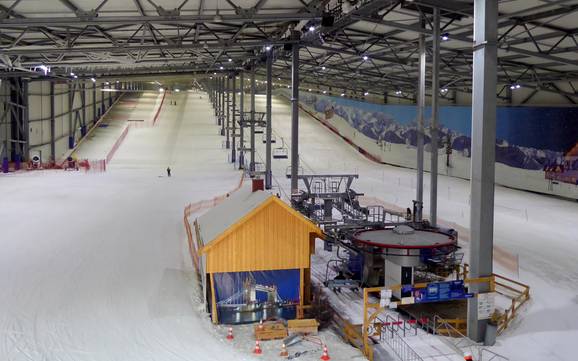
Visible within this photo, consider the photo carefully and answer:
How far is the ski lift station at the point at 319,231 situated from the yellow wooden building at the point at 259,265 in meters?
0.03

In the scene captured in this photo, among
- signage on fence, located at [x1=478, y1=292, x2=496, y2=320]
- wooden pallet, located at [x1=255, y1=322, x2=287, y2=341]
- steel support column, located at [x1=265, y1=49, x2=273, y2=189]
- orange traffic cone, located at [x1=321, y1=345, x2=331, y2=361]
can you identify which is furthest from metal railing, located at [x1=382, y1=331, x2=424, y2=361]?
steel support column, located at [x1=265, y1=49, x2=273, y2=189]

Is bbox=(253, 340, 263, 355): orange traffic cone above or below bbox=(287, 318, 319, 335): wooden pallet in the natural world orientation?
below

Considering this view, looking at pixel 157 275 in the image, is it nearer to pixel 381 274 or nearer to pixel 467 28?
pixel 381 274

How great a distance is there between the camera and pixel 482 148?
1112 cm

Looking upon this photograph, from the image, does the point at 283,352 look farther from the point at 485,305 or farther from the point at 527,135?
the point at 527,135

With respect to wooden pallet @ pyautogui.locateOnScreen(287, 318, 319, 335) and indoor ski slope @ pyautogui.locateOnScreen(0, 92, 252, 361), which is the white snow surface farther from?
wooden pallet @ pyautogui.locateOnScreen(287, 318, 319, 335)

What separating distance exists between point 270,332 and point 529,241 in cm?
1232

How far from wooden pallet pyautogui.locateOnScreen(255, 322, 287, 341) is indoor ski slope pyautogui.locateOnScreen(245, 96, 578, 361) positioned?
4.06 meters

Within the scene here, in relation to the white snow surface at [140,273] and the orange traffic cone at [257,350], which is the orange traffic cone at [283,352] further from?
the orange traffic cone at [257,350]

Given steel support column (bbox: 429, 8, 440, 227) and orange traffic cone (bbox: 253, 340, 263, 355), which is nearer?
orange traffic cone (bbox: 253, 340, 263, 355)

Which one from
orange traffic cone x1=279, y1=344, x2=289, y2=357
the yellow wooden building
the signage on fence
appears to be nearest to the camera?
orange traffic cone x1=279, y1=344, x2=289, y2=357

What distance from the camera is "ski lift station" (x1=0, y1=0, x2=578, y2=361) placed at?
11.0m

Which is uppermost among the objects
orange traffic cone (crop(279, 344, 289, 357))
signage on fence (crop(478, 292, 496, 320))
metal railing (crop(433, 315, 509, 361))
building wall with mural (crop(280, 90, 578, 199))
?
building wall with mural (crop(280, 90, 578, 199))

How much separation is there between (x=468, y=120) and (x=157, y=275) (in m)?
28.2
